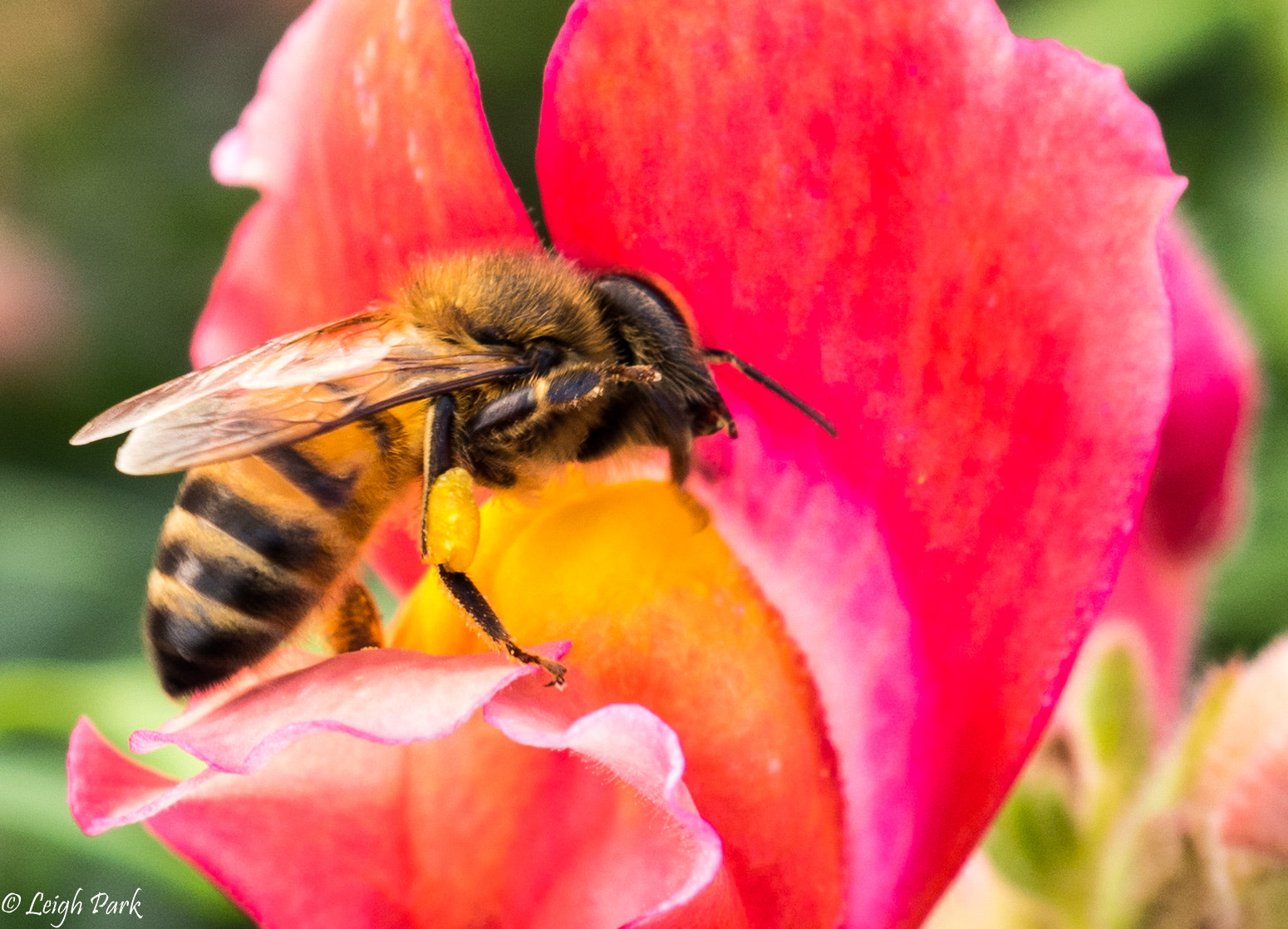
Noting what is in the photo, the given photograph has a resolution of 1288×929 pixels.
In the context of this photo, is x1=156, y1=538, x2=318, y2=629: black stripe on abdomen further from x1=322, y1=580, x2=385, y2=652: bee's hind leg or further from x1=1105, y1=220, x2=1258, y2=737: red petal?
x1=1105, y1=220, x2=1258, y2=737: red petal

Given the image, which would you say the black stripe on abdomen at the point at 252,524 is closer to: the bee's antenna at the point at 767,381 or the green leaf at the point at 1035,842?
the bee's antenna at the point at 767,381

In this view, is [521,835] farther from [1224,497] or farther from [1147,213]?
[1224,497]

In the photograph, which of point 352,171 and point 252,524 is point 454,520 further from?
point 352,171

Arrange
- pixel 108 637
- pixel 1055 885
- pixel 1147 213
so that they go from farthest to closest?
pixel 108 637 → pixel 1055 885 → pixel 1147 213

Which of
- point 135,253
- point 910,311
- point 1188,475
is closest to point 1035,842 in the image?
point 1188,475

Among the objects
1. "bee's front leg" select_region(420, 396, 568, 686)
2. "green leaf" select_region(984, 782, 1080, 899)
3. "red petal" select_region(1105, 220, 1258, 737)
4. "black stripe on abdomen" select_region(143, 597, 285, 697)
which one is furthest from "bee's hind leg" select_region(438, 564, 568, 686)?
"red petal" select_region(1105, 220, 1258, 737)

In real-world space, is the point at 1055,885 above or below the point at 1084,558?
below

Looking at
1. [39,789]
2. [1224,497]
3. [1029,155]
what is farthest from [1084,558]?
[39,789]
